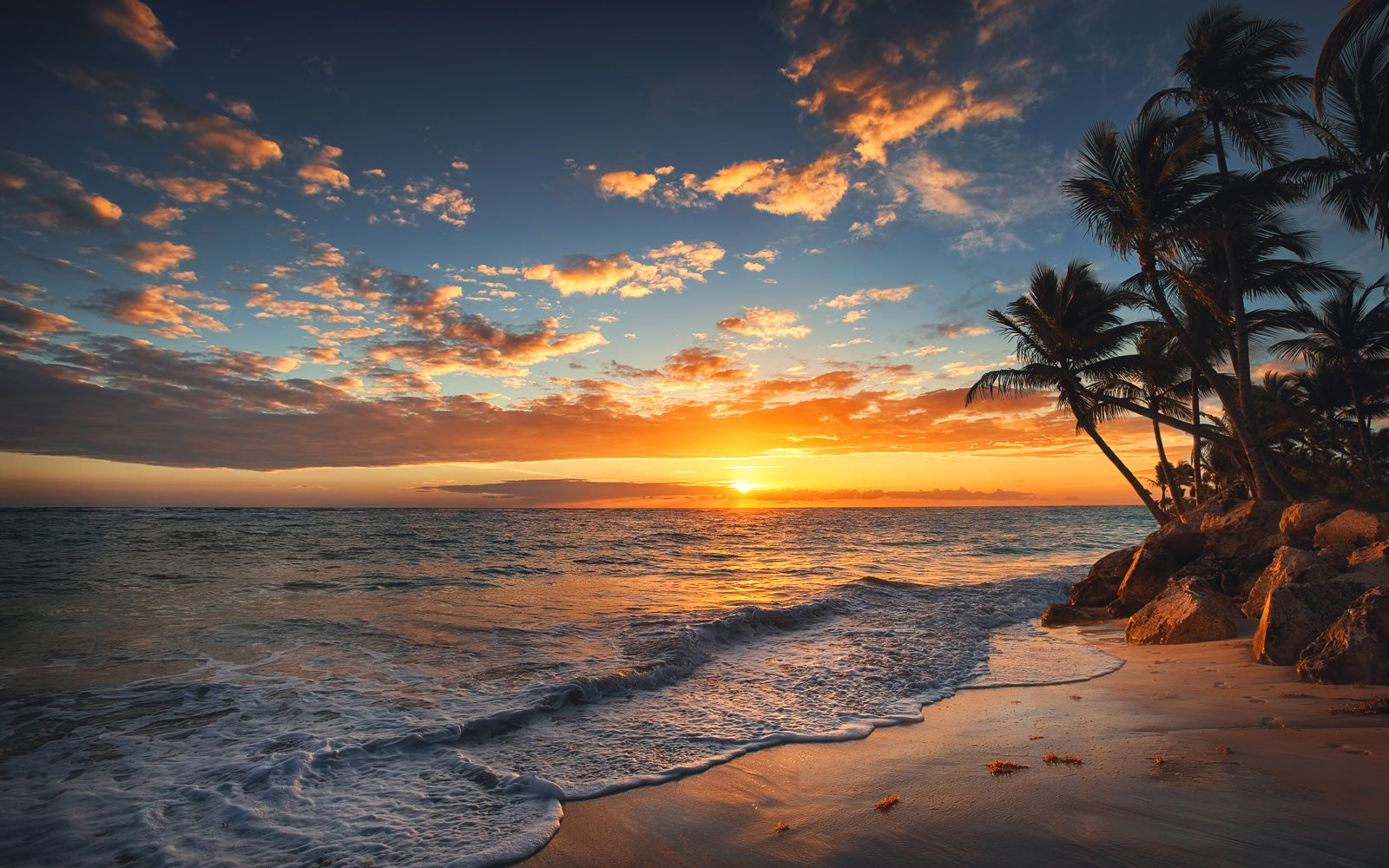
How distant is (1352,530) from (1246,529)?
387 cm

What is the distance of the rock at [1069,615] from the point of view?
44.3 feet

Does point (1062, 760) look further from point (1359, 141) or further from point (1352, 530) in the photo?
point (1359, 141)

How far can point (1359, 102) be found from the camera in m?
12.7

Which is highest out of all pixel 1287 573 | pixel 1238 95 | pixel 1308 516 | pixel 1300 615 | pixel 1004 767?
pixel 1238 95

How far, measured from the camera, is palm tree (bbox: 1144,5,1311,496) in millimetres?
15602

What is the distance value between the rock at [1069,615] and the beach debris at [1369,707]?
8025 millimetres

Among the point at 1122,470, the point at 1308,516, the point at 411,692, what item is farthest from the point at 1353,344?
the point at 411,692

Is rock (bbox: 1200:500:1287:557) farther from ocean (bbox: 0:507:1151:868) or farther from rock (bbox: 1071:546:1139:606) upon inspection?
ocean (bbox: 0:507:1151:868)

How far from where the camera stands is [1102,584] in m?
15.2

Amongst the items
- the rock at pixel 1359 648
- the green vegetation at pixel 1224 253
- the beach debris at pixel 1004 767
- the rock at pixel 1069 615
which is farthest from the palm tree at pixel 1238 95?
the beach debris at pixel 1004 767

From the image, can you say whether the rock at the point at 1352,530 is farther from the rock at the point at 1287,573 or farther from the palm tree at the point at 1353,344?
the palm tree at the point at 1353,344

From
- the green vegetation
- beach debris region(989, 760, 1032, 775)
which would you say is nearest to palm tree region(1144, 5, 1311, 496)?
the green vegetation

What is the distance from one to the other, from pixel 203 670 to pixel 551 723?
18.4 feet

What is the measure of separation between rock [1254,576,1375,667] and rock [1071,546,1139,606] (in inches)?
299
